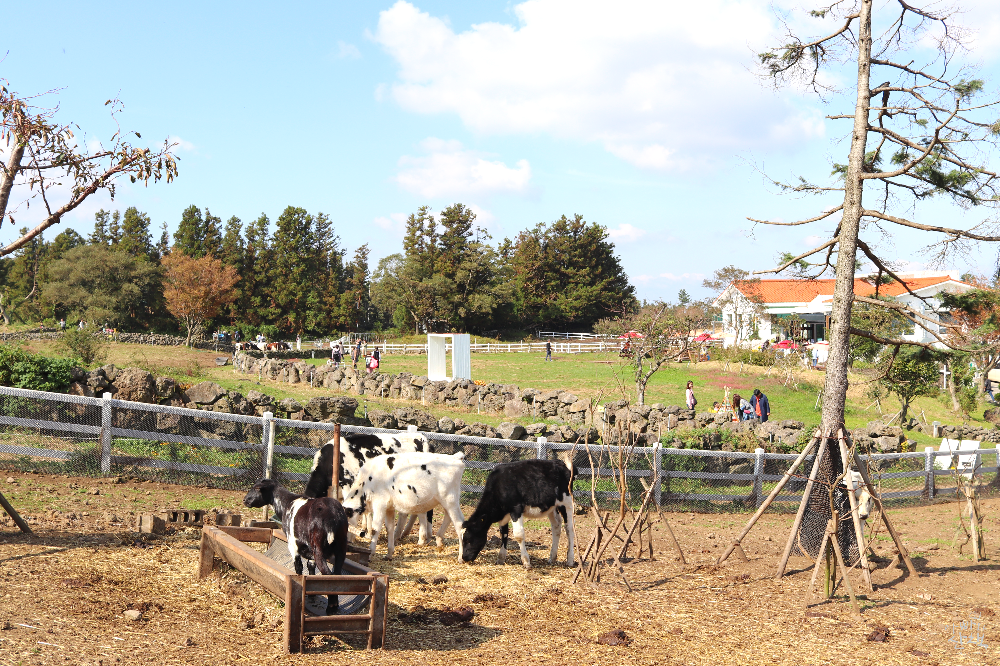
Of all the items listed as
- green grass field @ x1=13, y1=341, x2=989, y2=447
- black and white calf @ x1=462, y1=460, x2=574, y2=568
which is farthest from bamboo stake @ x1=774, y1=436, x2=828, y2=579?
green grass field @ x1=13, y1=341, x2=989, y2=447

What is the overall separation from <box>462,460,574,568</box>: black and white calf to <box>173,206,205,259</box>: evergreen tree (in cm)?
6176

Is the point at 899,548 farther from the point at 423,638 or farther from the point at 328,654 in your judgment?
the point at 328,654

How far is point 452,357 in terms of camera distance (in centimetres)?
3212

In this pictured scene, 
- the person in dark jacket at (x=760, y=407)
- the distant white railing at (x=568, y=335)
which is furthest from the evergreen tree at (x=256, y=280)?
the person in dark jacket at (x=760, y=407)

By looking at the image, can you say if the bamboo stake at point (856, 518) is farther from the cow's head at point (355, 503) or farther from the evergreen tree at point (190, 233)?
the evergreen tree at point (190, 233)

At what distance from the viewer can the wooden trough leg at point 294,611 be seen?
21.1 ft

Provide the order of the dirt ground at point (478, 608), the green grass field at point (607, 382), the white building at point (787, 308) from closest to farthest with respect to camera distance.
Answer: the dirt ground at point (478, 608) → the green grass field at point (607, 382) → the white building at point (787, 308)

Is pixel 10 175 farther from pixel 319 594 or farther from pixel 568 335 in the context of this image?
pixel 568 335

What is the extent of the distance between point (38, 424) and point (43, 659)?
753cm

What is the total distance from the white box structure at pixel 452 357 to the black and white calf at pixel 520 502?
817 inches

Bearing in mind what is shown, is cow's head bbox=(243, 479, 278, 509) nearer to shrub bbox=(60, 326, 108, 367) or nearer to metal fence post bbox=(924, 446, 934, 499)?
metal fence post bbox=(924, 446, 934, 499)

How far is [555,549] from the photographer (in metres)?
10.3

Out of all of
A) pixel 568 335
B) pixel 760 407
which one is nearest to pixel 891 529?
pixel 760 407

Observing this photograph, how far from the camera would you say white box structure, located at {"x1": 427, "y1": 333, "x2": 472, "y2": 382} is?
31.6 metres
